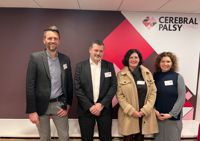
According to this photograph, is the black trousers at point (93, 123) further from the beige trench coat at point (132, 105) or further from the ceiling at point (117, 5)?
the ceiling at point (117, 5)

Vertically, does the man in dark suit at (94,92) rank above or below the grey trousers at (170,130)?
above

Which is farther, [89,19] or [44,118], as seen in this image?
[89,19]

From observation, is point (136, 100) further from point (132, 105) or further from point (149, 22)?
point (149, 22)

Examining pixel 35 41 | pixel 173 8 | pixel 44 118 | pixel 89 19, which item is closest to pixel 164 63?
pixel 173 8

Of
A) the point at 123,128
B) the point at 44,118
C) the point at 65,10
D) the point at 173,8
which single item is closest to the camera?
the point at 44,118

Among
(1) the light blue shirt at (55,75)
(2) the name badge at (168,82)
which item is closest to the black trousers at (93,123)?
(1) the light blue shirt at (55,75)

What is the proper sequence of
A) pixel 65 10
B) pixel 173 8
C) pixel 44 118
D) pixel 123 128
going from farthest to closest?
1. pixel 65 10
2. pixel 173 8
3. pixel 123 128
4. pixel 44 118

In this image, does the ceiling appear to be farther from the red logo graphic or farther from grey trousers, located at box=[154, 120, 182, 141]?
grey trousers, located at box=[154, 120, 182, 141]

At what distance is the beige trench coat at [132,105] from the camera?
286 centimetres

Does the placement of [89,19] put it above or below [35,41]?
above

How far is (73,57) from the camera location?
12.1ft

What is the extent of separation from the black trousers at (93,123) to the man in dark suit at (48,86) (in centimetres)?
21

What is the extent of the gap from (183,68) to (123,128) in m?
1.58

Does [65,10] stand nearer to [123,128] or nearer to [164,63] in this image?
[164,63]
